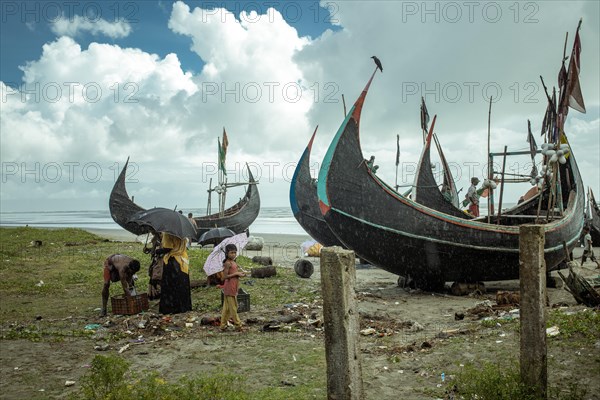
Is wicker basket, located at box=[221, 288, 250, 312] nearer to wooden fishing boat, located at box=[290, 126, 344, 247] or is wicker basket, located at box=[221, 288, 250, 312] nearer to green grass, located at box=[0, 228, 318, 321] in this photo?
green grass, located at box=[0, 228, 318, 321]

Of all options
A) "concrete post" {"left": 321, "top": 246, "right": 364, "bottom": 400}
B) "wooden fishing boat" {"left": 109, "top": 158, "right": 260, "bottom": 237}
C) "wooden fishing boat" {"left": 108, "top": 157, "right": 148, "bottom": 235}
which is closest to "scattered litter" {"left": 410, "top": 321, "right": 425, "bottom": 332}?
"concrete post" {"left": 321, "top": 246, "right": 364, "bottom": 400}

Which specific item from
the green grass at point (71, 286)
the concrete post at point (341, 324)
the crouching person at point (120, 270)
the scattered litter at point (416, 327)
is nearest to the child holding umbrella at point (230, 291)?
the green grass at point (71, 286)

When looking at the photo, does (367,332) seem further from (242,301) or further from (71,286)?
(71,286)

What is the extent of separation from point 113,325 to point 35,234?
20762 millimetres

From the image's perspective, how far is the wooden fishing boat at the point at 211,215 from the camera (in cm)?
2503

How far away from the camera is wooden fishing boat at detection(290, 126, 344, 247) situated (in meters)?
17.2

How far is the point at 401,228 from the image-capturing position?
10172 mm

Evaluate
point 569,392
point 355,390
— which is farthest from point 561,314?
point 355,390

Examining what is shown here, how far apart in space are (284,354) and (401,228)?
4953 mm

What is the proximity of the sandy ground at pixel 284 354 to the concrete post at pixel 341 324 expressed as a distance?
47.7 inches

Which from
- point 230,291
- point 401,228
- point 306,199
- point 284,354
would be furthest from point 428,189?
point 284,354

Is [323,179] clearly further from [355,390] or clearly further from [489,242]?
[355,390]

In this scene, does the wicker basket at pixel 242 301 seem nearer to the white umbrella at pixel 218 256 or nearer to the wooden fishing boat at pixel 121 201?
the white umbrella at pixel 218 256

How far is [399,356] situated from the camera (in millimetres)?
5887
